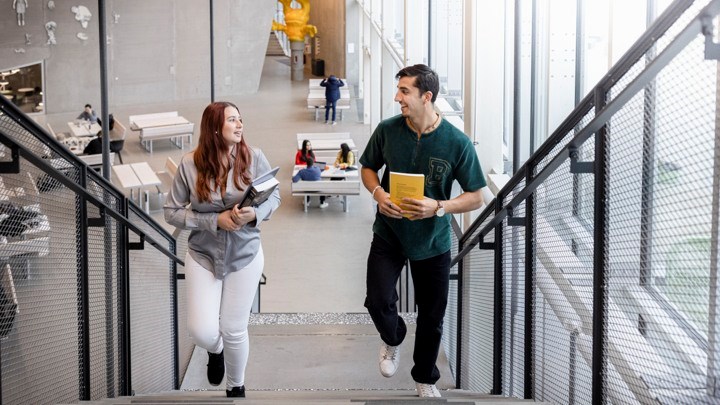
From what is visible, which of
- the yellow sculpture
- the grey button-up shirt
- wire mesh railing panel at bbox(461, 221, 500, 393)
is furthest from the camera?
the yellow sculpture

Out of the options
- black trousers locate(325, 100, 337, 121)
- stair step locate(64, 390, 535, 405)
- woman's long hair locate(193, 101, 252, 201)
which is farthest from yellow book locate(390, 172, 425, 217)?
black trousers locate(325, 100, 337, 121)

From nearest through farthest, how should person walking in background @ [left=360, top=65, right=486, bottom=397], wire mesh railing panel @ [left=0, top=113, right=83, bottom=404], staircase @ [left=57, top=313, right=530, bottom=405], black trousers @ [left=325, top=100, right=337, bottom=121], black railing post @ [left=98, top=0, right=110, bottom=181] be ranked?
1. wire mesh railing panel @ [left=0, top=113, right=83, bottom=404]
2. person walking in background @ [left=360, top=65, right=486, bottom=397]
3. black railing post @ [left=98, top=0, right=110, bottom=181]
4. staircase @ [left=57, top=313, right=530, bottom=405]
5. black trousers @ [left=325, top=100, right=337, bottom=121]

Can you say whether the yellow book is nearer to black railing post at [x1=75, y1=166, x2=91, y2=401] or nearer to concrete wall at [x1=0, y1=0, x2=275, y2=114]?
black railing post at [x1=75, y1=166, x2=91, y2=401]

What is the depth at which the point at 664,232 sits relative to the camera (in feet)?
10.5

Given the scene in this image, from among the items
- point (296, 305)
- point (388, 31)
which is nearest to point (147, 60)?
point (388, 31)

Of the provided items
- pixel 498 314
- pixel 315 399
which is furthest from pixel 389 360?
pixel 498 314

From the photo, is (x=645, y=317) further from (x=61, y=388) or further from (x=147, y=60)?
(x=147, y=60)

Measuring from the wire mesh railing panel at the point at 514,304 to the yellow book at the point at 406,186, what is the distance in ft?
1.91

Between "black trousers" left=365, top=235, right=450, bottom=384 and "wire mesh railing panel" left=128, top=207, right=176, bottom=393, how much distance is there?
1.61 meters

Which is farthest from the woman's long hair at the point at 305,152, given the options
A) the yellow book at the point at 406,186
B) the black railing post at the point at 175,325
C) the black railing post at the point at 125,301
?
the yellow book at the point at 406,186

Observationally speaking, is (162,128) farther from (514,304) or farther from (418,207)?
(418,207)

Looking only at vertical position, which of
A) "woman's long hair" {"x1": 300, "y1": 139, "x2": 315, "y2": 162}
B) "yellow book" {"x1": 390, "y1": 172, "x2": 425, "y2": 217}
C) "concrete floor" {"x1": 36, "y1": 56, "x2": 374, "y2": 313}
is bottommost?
"concrete floor" {"x1": 36, "y1": 56, "x2": 374, "y2": 313}

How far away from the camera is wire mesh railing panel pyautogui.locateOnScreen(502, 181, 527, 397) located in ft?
16.9

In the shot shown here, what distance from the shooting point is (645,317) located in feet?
11.1
